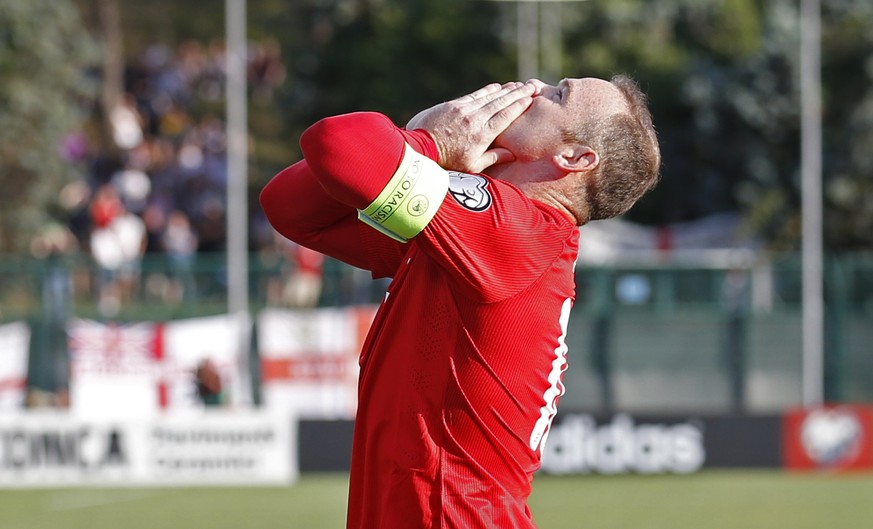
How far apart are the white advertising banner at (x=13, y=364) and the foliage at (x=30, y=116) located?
6.01m

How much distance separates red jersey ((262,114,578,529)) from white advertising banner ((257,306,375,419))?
12.0 meters

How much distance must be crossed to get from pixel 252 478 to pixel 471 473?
10.6 metres

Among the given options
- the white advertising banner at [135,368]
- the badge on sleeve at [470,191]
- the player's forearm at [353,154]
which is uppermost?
the player's forearm at [353,154]

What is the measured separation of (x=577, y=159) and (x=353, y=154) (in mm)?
514

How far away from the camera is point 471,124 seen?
313cm

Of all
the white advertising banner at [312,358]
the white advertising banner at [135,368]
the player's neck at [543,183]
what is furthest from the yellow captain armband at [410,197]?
the white advertising banner at [312,358]

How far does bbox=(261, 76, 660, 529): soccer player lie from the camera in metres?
3.07

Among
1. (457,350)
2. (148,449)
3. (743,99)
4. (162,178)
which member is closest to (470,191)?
(457,350)

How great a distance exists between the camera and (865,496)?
13.0 m

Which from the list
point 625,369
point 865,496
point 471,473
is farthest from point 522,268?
point 625,369

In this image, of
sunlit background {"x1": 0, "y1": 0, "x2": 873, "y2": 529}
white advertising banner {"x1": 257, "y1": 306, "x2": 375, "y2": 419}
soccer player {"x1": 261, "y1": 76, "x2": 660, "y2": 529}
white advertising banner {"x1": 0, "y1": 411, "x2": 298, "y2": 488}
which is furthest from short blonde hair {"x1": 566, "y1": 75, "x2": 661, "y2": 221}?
white advertising banner {"x1": 257, "y1": 306, "x2": 375, "y2": 419}

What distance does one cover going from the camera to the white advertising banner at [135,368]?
48.0 feet

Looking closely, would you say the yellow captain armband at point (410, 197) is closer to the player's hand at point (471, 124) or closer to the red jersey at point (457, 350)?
the red jersey at point (457, 350)

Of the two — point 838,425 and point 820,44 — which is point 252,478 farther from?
point 820,44
